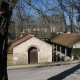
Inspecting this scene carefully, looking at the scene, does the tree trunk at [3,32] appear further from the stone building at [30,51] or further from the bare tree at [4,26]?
the stone building at [30,51]

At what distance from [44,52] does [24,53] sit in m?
3.19

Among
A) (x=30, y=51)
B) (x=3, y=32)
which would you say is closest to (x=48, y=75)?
(x=3, y=32)

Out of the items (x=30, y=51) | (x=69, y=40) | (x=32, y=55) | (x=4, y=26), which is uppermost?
(x=69, y=40)

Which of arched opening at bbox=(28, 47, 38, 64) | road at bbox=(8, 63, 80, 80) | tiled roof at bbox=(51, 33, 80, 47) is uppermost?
tiled roof at bbox=(51, 33, 80, 47)

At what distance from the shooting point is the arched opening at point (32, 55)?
110 ft

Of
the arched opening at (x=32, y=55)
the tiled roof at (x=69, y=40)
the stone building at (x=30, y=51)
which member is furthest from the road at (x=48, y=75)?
the tiled roof at (x=69, y=40)

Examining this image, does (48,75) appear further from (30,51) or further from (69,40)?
(69,40)

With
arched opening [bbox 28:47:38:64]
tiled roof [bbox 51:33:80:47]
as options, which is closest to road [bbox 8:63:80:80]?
arched opening [bbox 28:47:38:64]

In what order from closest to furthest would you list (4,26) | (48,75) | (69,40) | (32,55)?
(4,26) < (48,75) < (32,55) < (69,40)

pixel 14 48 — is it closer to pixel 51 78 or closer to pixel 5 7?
pixel 51 78

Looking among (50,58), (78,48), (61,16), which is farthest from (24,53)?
(61,16)

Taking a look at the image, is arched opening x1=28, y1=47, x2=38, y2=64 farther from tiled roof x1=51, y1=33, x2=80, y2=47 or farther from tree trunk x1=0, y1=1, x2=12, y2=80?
tree trunk x1=0, y1=1, x2=12, y2=80

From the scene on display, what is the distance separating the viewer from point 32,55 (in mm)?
33625

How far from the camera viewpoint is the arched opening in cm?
3365
